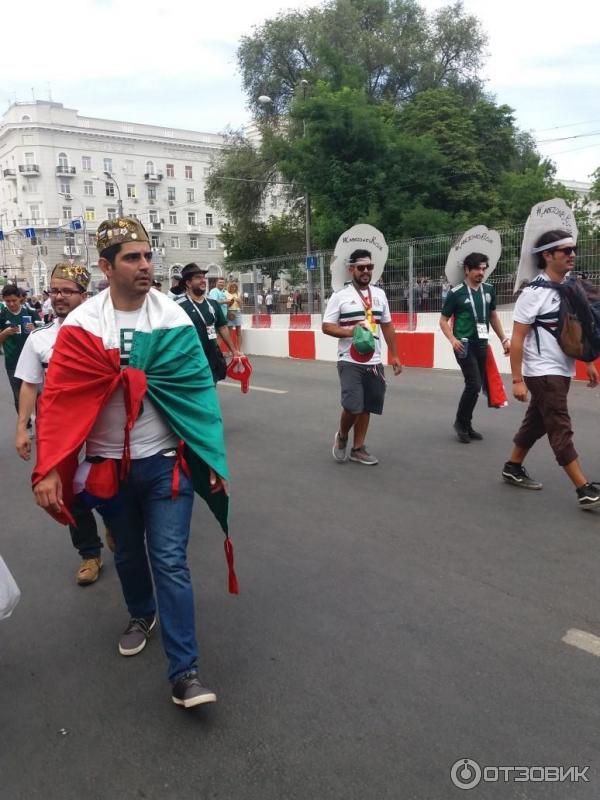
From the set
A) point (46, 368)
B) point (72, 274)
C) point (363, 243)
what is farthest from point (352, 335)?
point (363, 243)

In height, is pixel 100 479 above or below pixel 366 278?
below

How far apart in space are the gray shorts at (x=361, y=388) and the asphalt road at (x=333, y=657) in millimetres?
799

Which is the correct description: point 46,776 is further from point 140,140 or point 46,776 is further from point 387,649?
point 140,140

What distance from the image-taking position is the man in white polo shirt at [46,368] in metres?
3.60

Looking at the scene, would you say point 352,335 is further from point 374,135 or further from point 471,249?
point 374,135

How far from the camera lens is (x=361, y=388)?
5.73 m

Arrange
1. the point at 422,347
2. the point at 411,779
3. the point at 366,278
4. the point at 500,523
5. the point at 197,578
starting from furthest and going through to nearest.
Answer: the point at 422,347
the point at 366,278
the point at 500,523
the point at 197,578
the point at 411,779

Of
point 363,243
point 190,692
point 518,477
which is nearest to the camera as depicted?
point 190,692

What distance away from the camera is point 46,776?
223cm

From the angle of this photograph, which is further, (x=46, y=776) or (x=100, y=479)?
(x=100, y=479)

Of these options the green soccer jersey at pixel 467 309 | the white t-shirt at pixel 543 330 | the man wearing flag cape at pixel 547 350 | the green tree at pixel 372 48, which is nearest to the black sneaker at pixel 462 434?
the green soccer jersey at pixel 467 309

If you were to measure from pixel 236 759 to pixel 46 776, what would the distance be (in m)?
0.66

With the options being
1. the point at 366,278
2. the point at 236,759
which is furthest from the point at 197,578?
the point at 366,278

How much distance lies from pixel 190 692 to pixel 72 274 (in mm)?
2631
